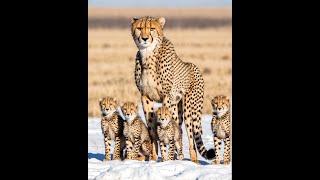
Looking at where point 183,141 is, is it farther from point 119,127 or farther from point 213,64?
point 213,64

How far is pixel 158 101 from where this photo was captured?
6.12m

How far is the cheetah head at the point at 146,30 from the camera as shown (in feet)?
19.4

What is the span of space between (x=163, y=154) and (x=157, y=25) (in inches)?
33.7

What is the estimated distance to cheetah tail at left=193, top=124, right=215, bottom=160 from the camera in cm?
623

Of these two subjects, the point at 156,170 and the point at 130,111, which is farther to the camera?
the point at 130,111

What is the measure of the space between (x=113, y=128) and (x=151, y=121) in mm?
270

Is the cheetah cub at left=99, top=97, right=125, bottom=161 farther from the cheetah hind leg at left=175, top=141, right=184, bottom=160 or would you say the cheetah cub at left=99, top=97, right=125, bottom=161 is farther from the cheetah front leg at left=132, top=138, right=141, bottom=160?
the cheetah hind leg at left=175, top=141, right=184, bottom=160

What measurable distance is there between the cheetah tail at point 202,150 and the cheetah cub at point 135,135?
0.38 meters

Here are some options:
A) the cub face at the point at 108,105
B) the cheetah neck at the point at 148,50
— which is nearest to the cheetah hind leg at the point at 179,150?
the cub face at the point at 108,105

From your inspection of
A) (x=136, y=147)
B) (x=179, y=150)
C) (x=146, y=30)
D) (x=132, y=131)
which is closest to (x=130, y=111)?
(x=132, y=131)

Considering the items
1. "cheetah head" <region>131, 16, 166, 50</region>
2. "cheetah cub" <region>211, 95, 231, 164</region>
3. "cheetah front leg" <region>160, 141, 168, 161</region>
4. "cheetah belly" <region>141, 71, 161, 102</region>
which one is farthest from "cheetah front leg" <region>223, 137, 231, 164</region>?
"cheetah head" <region>131, 16, 166, 50</region>

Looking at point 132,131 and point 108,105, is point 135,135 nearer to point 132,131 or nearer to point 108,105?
point 132,131

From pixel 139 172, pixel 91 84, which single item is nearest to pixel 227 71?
pixel 91 84

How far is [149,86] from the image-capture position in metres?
6.09
